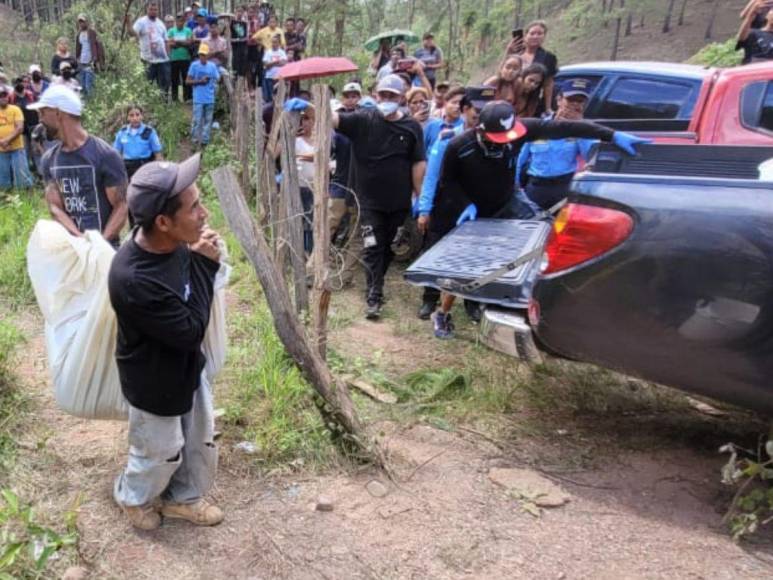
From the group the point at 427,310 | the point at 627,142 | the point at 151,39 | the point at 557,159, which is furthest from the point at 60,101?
the point at 151,39

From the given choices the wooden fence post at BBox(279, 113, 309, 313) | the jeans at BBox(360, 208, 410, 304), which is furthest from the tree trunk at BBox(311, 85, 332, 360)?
the jeans at BBox(360, 208, 410, 304)

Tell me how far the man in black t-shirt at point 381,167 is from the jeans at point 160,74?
7.86 meters

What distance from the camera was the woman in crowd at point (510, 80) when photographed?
610 cm

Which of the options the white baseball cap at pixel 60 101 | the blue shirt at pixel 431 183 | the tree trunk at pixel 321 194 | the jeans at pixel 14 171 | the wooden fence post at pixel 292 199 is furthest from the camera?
the jeans at pixel 14 171

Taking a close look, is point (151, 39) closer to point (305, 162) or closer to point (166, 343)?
point (305, 162)

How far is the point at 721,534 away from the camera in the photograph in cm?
255

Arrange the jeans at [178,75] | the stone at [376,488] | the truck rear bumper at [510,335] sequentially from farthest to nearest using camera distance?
the jeans at [178,75] < the truck rear bumper at [510,335] < the stone at [376,488]

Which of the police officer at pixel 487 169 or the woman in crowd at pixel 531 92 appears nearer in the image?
the police officer at pixel 487 169

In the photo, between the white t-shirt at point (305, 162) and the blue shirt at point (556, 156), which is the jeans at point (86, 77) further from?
the blue shirt at point (556, 156)

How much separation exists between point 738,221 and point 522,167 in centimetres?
331

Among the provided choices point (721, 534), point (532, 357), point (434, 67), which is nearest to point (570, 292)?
point (532, 357)

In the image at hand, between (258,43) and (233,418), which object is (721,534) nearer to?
(233,418)

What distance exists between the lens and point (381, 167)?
503 cm

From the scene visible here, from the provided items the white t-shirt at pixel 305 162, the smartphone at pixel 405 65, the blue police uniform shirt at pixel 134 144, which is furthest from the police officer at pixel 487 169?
the smartphone at pixel 405 65
